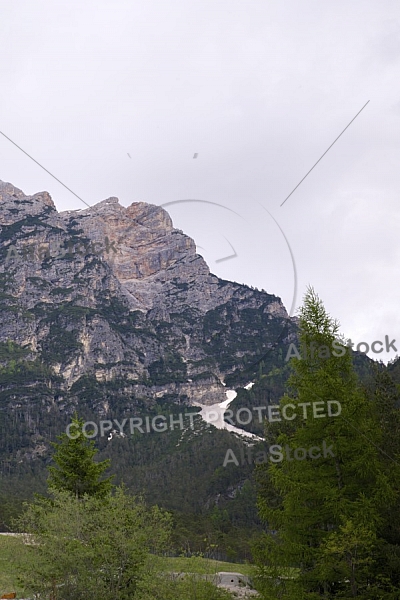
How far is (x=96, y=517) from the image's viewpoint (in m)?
17.5

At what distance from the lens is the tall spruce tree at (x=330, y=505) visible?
15.3 metres

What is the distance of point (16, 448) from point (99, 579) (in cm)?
19801

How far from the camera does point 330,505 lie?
15602mm

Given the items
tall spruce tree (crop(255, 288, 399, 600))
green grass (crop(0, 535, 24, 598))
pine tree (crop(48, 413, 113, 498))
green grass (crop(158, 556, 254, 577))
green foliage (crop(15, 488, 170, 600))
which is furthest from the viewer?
pine tree (crop(48, 413, 113, 498))

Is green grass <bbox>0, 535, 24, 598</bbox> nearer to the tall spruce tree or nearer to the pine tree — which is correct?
the pine tree

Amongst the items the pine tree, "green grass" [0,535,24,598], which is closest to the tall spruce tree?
"green grass" [0,535,24,598]

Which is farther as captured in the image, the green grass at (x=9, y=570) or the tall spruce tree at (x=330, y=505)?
the green grass at (x=9, y=570)

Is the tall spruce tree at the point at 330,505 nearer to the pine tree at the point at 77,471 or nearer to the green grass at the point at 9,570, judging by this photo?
the green grass at the point at 9,570

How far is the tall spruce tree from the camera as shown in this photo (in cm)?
1528

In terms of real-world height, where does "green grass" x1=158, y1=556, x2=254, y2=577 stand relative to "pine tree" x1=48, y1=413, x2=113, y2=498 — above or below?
below

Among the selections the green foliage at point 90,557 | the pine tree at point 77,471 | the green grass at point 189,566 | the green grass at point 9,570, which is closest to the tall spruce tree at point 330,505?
the green grass at point 189,566

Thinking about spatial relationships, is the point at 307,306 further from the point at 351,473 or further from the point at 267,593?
the point at 267,593

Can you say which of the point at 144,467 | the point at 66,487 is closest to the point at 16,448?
the point at 144,467

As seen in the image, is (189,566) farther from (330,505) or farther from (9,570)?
(9,570)
